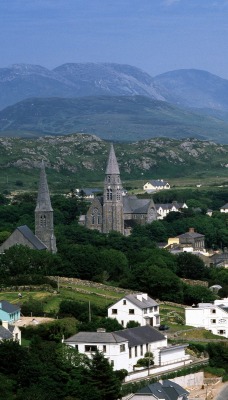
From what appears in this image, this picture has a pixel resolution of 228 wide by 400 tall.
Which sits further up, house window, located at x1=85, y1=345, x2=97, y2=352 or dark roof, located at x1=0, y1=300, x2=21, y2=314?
dark roof, located at x1=0, y1=300, x2=21, y2=314

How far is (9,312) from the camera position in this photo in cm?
6231

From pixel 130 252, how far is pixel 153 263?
46.2ft

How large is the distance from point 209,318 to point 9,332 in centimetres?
1618

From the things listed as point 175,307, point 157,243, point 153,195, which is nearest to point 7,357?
point 175,307

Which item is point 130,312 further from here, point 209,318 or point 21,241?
point 21,241

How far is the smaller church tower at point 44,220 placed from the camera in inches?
3804

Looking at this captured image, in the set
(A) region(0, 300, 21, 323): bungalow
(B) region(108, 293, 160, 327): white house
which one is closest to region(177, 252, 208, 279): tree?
(B) region(108, 293, 160, 327): white house

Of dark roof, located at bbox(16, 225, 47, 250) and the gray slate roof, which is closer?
the gray slate roof

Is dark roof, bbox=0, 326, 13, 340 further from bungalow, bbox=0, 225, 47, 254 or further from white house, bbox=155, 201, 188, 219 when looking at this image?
white house, bbox=155, 201, 188, 219

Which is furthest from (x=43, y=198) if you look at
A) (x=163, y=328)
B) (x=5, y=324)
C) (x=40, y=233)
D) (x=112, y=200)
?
(x=5, y=324)

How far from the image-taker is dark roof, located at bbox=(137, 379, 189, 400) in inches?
2096

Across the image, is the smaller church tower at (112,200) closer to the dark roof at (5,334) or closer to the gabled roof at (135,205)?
the gabled roof at (135,205)

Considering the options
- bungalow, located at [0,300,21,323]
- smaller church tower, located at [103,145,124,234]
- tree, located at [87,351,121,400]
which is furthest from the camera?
smaller church tower, located at [103,145,124,234]

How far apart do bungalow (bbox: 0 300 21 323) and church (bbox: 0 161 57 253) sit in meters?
25.0
